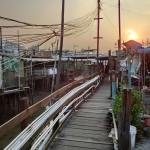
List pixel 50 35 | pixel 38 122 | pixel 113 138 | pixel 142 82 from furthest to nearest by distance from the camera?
pixel 142 82, pixel 50 35, pixel 113 138, pixel 38 122

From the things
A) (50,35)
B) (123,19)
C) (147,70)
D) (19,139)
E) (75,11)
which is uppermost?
(123,19)

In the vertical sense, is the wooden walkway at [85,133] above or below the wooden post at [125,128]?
below

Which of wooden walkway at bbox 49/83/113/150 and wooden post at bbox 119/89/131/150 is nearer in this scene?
wooden post at bbox 119/89/131/150

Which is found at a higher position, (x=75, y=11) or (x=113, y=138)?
(x=75, y=11)

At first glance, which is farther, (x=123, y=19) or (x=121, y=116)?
(x=123, y=19)

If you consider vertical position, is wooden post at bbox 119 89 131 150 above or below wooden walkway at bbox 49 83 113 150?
above

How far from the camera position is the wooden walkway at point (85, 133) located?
4.06 meters

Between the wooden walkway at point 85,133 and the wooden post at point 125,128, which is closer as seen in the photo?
the wooden post at point 125,128

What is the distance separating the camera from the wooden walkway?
406cm

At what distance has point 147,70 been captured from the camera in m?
12.3

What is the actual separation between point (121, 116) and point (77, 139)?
1.37 meters

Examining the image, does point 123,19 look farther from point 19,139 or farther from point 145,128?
point 19,139

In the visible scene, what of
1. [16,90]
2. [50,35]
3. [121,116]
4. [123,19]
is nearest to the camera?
[121,116]

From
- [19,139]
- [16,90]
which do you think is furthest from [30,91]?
[19,139]
